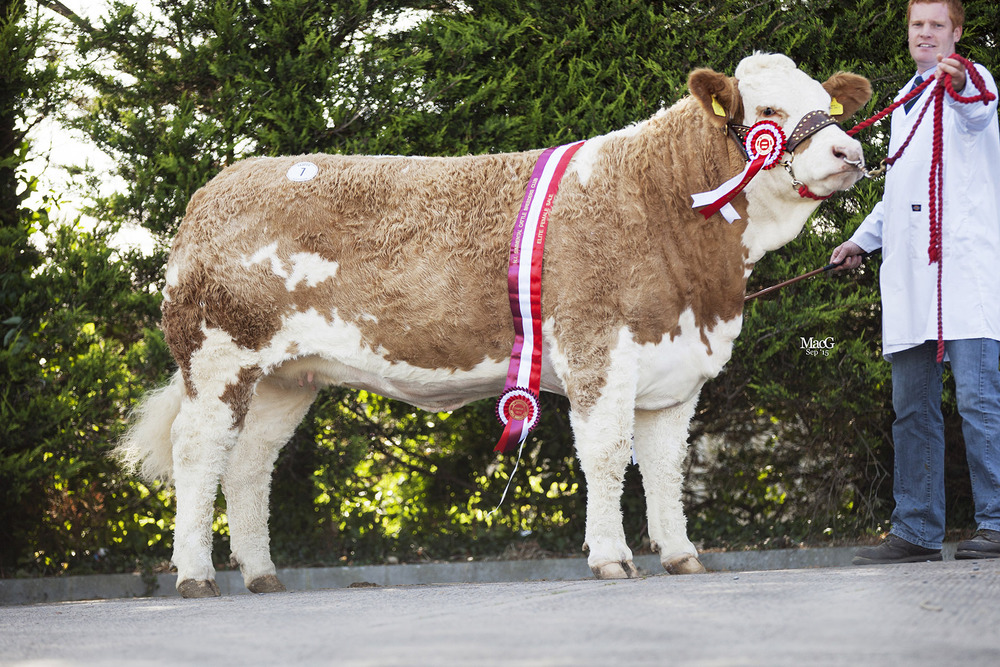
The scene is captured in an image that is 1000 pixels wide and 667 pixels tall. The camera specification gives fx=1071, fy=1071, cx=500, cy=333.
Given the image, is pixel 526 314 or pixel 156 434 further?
pixel 156 434

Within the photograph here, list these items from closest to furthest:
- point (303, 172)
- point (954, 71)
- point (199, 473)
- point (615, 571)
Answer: point (954, 71)
point (615, 571)
point (199, 473)
point (303, 172)

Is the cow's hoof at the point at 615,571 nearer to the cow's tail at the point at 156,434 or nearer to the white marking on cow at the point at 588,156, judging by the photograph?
the white marking on cow at the point at 588,156

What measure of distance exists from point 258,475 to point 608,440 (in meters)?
1.63

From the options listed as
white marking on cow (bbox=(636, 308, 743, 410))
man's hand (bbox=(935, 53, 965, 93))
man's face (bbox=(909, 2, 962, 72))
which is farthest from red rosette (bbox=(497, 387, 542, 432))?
man's face (bbox=(909, 2, 962, 72))

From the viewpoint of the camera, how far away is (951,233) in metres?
4.06

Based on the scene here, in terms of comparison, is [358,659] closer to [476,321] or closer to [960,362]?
[476,321]

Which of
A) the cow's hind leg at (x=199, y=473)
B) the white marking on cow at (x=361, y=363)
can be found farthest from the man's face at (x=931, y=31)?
the cow's hind leg at (x=199, y=473)

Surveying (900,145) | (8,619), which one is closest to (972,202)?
(900,145)

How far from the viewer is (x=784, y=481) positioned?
19.6ft

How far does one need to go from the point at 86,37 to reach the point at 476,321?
2777 mm

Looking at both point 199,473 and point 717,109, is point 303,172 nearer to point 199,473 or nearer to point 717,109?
point 199,473

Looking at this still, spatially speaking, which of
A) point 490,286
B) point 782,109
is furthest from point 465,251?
point 782,109

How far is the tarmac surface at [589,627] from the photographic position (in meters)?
2.21
